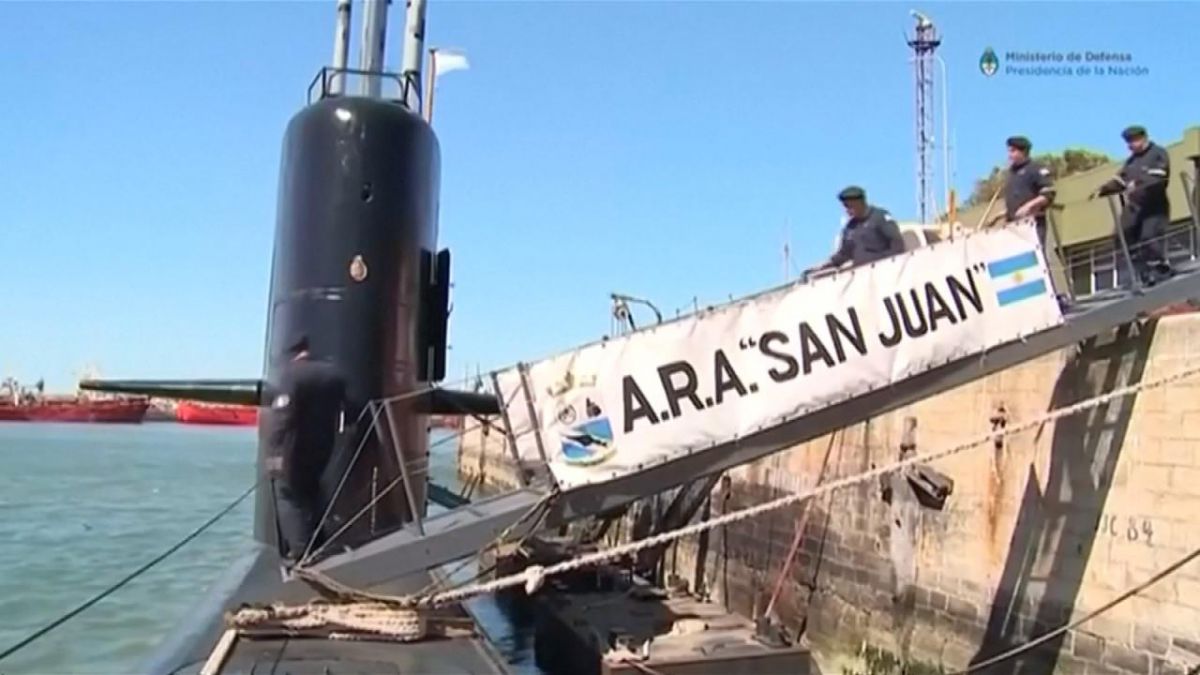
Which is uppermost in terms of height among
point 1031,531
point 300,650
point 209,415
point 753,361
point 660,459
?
point 753,361

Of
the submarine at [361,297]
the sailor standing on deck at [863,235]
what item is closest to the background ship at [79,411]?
the submarine at [361,297]

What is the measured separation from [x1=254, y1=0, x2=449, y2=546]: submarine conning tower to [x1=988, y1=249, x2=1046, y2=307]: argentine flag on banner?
4457 mm

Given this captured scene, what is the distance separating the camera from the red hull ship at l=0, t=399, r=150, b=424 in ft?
365

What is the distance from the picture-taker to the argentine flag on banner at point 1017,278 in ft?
27.7

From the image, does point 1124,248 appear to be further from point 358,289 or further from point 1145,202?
point 358,289

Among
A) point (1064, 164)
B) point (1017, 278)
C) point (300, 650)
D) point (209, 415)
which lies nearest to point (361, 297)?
point (300, 650)

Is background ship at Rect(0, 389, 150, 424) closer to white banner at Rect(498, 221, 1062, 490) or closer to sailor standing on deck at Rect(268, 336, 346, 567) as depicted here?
sailor standing on deck at Rect(268, 336, 346, 567)

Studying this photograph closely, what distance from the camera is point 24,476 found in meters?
42.4

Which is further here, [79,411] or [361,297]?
[79,411]

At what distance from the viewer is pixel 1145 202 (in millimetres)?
9070

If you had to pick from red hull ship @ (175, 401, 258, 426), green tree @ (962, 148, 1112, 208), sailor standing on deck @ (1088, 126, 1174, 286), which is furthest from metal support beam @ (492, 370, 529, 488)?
red hull ship @ (175, 401, 258, 426)

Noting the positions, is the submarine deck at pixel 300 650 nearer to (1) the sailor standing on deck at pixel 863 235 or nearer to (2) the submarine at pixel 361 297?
(2) the submarine at pixel 361 297

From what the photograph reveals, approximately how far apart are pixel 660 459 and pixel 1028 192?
4275 mm

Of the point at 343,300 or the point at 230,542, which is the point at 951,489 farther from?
the point at 230,542
